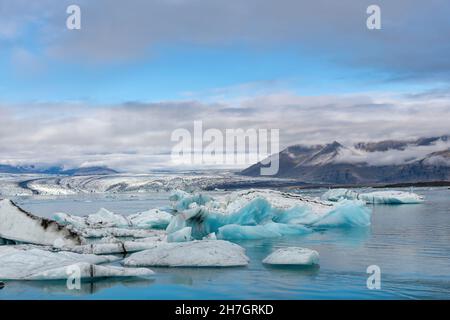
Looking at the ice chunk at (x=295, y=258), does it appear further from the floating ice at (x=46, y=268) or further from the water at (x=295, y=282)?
the floating ice at (x=46, y=268)

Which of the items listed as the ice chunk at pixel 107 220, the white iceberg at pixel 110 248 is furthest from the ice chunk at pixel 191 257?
the ice chunk at pixel 107 220

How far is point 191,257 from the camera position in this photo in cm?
1393

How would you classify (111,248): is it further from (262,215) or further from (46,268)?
(262,215)

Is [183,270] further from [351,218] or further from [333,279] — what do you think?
[351,218]

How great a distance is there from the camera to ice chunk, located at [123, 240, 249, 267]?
543 inches

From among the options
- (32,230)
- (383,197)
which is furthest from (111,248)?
(383,197)

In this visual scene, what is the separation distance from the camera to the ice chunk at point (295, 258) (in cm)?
1370

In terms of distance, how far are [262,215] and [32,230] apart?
10763 millimetres

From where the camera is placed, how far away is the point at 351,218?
26391mm

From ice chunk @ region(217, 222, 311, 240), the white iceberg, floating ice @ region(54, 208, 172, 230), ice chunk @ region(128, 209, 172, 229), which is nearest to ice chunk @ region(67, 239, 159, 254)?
the white iceberg

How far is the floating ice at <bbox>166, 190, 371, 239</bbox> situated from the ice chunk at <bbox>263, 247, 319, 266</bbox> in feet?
21.6
